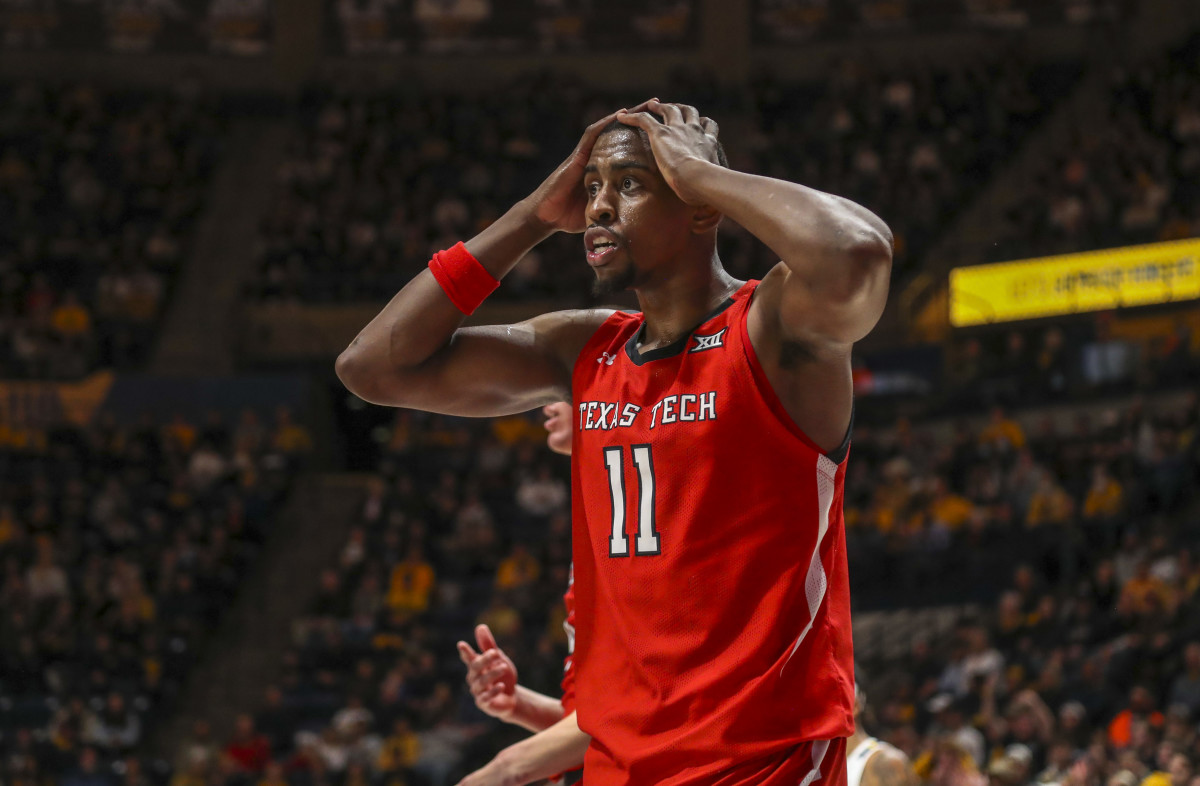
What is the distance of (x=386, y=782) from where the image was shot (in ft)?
40.5

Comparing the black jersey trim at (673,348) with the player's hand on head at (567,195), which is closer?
the black jersey trim at (673,348)

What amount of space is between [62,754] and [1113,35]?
17177 mm

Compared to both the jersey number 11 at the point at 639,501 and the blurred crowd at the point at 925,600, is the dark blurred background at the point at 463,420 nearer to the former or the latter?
the blurred crowd at the point at 925,600

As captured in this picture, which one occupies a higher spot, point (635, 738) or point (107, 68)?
point (107, 68)

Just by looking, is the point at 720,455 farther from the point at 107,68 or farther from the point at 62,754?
the point at 107,68

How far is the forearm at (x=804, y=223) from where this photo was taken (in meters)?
2.53

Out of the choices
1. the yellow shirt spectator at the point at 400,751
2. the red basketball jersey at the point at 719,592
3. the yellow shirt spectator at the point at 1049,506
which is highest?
the red basketball jersey at the point at 719,592

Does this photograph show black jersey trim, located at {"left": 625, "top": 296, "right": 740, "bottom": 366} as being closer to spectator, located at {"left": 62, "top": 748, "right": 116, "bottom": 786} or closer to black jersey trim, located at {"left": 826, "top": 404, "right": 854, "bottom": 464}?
black jersey trim, located at {"left": 826, "top": 404, "right": 854, "bottom": 464}

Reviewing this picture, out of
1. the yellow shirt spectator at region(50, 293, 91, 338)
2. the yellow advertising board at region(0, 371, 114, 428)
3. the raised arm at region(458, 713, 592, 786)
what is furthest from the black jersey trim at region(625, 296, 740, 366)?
the yellow shirt spectator at region(50, 293, 91, 338)

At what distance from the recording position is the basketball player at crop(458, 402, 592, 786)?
357 cm

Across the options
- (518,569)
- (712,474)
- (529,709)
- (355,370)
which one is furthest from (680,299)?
(518,569)

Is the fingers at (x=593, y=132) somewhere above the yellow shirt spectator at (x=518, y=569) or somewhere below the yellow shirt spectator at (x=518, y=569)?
above

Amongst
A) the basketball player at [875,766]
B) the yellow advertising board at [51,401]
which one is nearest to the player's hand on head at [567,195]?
the basketball player at [875,766]

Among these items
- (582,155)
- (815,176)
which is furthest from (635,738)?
(815,176)
